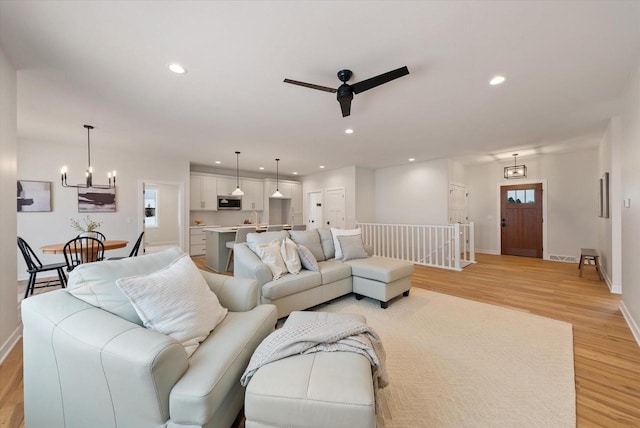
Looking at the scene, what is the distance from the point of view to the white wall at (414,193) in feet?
19.9

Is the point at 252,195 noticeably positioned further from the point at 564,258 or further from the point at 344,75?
the point at 564,258

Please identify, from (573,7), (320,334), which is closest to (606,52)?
(573,7)

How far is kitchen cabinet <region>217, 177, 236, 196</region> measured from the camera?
7113mm

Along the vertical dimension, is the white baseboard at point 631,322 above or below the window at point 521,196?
below

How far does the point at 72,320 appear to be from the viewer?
3.81 ft

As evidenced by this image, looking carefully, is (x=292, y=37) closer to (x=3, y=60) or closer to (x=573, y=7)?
(x=573, y=7)

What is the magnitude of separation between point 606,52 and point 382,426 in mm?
3378

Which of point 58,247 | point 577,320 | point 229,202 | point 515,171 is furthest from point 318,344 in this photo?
point 515,171

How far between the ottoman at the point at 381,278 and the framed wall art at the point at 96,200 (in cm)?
511

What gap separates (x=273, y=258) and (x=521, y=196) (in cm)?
686

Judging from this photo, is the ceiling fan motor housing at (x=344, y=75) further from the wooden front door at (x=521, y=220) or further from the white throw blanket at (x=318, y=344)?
the wooden front door at (x=521, y=220)

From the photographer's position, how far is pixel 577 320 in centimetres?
273

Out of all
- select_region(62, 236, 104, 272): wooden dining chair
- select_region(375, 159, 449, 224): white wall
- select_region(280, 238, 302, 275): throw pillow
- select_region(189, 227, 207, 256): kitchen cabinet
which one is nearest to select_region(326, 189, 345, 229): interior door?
select_region(375, 159, 449, 224): white wall

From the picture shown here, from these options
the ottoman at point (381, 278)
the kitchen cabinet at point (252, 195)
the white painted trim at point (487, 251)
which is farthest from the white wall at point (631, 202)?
the kitchen cabinet at point (252, 195)
